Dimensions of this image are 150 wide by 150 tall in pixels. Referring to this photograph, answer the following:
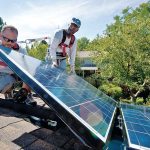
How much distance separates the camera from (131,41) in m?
23.0

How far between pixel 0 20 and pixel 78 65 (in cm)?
2578

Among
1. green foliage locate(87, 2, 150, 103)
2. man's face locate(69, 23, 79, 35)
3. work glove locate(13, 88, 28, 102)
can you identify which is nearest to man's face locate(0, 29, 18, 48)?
work glove locate(13, 88, 28, 102)

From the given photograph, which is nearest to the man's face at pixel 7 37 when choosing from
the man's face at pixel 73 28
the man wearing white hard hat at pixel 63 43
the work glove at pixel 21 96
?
the work glove at pixel 21 96

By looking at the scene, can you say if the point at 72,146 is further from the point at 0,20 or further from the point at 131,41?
the point at 0,20

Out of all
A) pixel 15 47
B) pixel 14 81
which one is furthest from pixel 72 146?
pixel 15 47

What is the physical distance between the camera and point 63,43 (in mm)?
5961

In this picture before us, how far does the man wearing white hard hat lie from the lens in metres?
5.66

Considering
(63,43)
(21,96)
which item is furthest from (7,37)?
(63,43)

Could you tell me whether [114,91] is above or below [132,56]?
below

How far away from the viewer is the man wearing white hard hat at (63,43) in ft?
18.6

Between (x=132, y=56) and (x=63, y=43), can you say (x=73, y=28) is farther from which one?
(x=132, y=56)

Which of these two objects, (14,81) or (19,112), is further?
(14,81)

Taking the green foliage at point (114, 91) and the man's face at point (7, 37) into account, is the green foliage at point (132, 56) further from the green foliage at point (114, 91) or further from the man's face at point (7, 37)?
the man's face at point (7, 37)

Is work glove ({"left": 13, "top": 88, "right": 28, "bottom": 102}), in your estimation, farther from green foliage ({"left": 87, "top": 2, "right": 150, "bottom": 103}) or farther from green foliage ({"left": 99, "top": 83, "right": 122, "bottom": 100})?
green foliage ({"left": 99, "top": 83, "right": 122, "bottom": 100})
